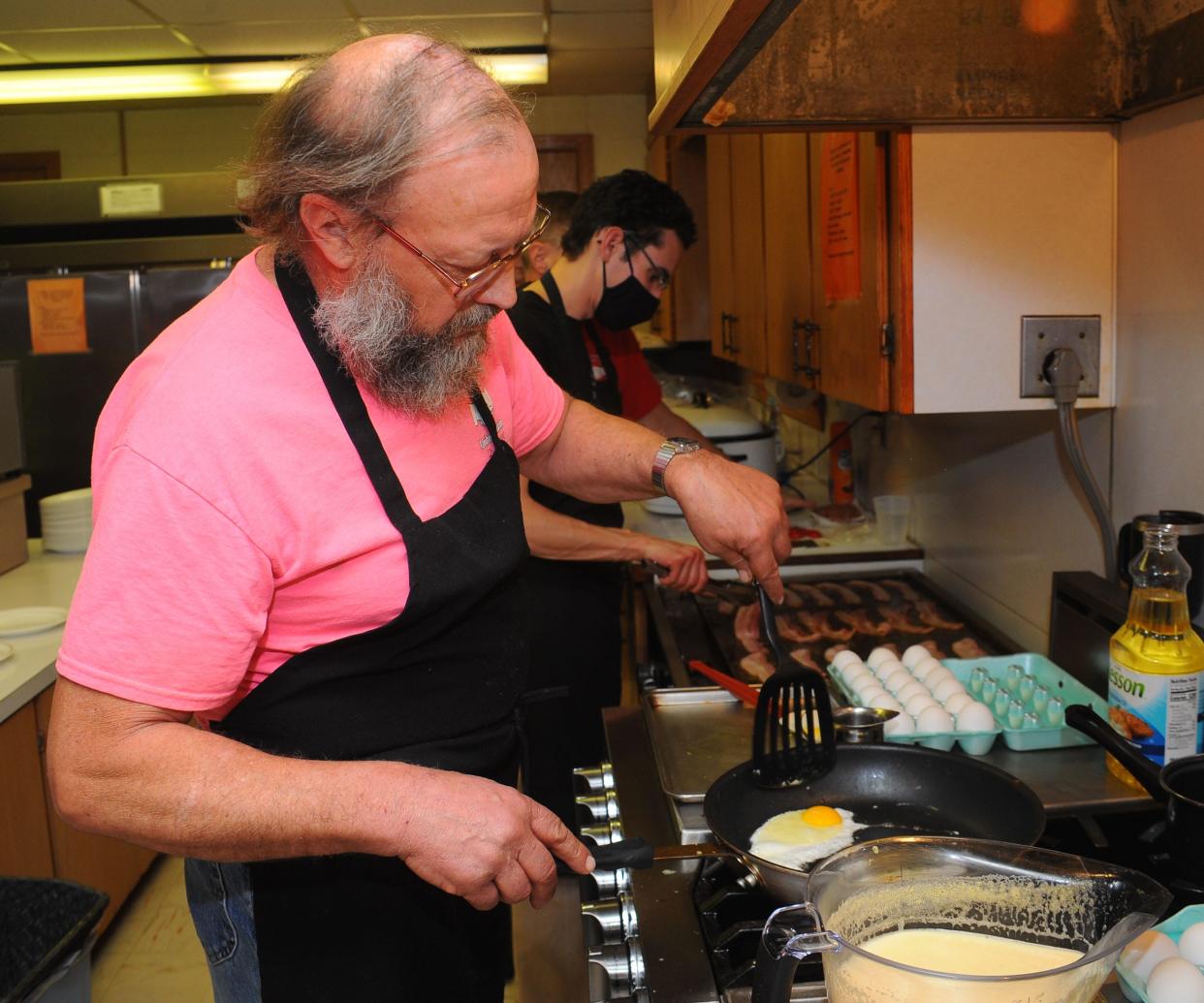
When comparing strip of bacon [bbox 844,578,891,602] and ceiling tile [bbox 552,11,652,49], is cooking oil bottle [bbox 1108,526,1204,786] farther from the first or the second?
ceiling tile [bbox 552,11,652,49]

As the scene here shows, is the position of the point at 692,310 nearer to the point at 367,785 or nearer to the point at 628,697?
the point at 628,697

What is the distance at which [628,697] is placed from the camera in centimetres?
392

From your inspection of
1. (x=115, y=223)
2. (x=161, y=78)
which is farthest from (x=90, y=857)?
(x=161, y=78)

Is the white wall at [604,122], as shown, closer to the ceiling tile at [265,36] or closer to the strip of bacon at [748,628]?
the ceiling tile at [265,36]

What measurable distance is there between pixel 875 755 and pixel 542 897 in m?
0.47

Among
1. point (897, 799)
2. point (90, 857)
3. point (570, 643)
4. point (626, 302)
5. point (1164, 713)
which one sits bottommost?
point (90, 857)

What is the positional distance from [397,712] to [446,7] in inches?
140

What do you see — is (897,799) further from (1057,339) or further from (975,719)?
(1057,339)

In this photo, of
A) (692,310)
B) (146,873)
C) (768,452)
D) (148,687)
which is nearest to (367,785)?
(148,687)

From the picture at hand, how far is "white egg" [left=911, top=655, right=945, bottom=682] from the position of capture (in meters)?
1.60

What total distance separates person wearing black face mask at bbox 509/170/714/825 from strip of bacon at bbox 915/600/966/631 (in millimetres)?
455

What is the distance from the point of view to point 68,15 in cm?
389

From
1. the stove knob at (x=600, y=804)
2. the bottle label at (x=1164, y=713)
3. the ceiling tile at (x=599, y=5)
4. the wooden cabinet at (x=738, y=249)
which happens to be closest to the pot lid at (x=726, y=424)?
the wooden cabinet at (x=738, y=249)

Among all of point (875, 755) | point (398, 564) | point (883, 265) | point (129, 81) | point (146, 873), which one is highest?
point (129, 81)
